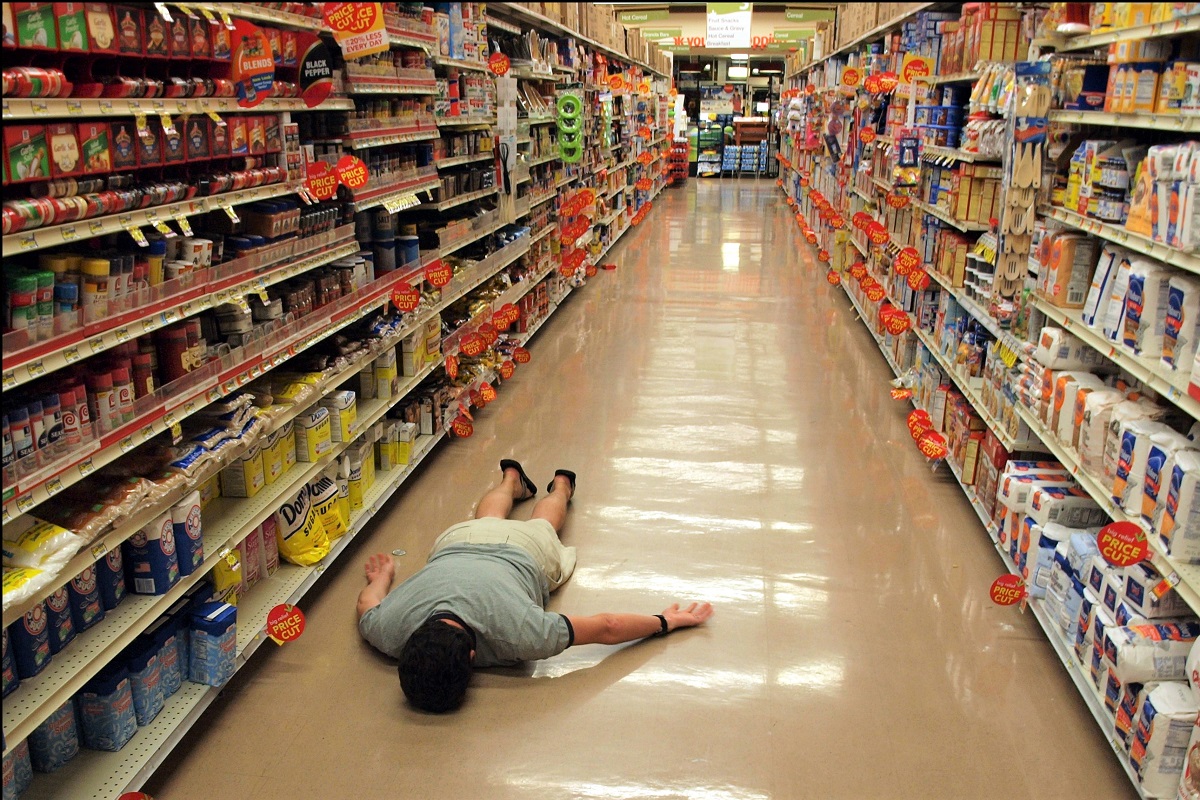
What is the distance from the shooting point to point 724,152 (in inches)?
996

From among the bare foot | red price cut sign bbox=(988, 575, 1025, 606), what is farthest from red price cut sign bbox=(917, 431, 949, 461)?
the bare foot

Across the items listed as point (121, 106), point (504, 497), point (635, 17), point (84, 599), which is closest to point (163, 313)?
point (121, 106)

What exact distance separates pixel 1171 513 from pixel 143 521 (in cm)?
287

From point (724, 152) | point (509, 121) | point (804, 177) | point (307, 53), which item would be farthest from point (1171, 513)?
point (724, 152)

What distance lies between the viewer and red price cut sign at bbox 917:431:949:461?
4844mm

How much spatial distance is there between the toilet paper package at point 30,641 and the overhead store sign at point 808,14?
57.3 feet

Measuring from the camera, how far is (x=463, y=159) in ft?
19.7

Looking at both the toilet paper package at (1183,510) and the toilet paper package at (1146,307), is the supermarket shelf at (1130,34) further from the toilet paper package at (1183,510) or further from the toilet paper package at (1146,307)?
the toilet paper package at (1183,510)

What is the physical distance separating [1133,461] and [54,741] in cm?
321

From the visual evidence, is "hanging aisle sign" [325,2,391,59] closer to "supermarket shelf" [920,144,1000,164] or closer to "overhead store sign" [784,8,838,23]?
"supermarket shelf" [920,144,1000,164]

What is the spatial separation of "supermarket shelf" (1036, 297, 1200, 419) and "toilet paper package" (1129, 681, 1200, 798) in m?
0.76

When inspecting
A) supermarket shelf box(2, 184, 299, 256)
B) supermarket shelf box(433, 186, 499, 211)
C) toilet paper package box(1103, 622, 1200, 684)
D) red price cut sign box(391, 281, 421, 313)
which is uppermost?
supermarket shelf box(2, 184, 299, 256)

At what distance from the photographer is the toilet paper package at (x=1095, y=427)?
317cm

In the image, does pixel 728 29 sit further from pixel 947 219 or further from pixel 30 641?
Answer: pixel 30 641
